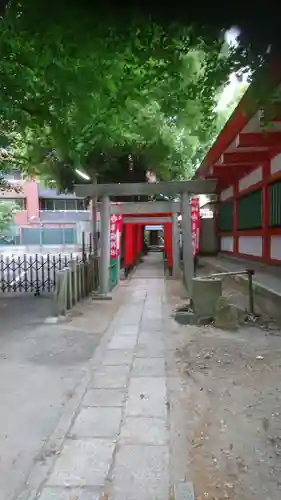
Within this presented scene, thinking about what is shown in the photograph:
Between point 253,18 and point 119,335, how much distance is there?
6.22m

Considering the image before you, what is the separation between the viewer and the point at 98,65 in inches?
165

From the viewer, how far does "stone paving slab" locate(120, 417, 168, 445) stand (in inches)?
132

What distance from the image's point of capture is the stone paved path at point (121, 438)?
2727 mm

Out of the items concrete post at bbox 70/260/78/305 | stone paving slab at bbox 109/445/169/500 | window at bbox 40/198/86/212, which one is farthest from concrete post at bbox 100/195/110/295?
window at bbox 40/198/86/212

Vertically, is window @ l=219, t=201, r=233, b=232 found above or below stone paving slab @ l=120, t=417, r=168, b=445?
above

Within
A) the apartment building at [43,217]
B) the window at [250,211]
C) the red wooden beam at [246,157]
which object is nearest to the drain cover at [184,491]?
the red wooden beam at [246,157]

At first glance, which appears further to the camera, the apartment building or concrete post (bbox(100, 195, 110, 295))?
the apartment building

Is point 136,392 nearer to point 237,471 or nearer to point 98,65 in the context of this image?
point 237,471

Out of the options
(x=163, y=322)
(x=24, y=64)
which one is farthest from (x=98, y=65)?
(x=163, y=322)

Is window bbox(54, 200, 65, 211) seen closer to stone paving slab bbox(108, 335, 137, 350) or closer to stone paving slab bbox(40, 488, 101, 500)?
stone paving slab bbox(108, 335, 137, 350)

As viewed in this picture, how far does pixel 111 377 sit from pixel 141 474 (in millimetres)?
2125

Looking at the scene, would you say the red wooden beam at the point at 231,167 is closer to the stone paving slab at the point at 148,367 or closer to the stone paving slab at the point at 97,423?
the stone paving slab at the point at 148,367

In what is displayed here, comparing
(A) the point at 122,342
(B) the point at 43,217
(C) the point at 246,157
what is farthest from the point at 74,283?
(B) the point at 43,217

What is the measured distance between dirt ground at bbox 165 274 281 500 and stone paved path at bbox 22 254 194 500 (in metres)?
0.18
